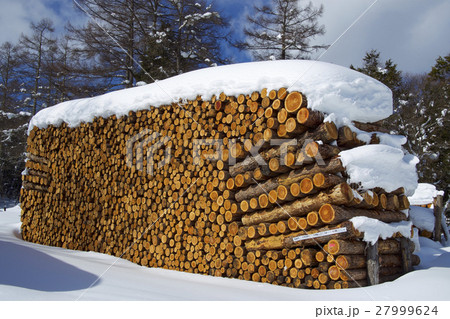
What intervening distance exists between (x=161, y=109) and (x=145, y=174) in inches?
43.3

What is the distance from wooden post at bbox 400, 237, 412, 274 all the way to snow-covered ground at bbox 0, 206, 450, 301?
252mm

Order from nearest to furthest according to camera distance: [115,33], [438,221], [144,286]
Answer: [144,286] < [438,221] < [115,33]

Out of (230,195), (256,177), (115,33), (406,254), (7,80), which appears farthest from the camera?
(7,80)

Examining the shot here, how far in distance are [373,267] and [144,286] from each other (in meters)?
2.50

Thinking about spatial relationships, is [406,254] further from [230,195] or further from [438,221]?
[438,221]

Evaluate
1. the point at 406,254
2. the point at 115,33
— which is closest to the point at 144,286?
the point at 406,254

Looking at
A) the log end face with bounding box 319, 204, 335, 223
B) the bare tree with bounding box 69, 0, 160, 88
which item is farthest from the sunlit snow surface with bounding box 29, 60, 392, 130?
the bare tree with bounding box 69, 0, 160, 88

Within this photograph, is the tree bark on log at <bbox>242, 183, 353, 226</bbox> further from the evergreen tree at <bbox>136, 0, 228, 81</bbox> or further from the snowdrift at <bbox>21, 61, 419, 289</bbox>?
the evergreen tree at <bbox>136, 0, 228, 81</bbox>

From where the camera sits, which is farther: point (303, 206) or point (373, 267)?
point (303, 206)

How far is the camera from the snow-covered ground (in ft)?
11.2

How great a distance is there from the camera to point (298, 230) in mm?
4406

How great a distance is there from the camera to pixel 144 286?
406 centimetres

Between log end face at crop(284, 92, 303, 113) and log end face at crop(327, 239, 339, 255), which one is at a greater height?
log end face at crop(284, 92, 303, 113)
